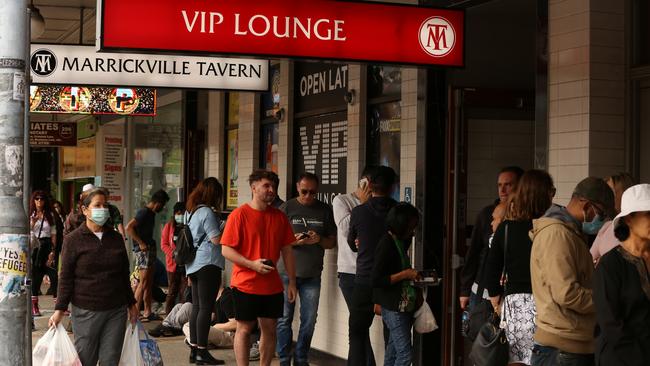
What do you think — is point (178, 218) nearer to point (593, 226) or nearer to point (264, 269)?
point (264, 269)

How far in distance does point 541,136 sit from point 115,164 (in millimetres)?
14532

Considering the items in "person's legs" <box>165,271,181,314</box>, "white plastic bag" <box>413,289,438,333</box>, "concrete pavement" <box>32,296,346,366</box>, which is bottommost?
"concrete pavement" <box>32,296,346,366</box>

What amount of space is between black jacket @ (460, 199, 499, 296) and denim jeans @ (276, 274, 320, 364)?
2630mm

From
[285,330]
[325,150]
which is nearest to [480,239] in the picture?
[285,330]

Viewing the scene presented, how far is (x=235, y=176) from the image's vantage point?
14805 millimetres

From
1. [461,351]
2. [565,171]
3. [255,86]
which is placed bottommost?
[461,351]

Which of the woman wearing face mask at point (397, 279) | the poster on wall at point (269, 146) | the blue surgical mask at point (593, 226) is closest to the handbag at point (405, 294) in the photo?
the woman wearing face mask at point (397, 279)

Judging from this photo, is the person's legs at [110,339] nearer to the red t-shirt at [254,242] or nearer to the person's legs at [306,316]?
the red t-shirt at [254,242]

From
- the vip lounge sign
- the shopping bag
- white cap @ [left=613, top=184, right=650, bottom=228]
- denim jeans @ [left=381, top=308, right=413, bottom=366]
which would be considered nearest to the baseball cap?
white cap @ [left=613, top=184, right=650, bottom=228]

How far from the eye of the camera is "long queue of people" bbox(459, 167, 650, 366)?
484 centimetres

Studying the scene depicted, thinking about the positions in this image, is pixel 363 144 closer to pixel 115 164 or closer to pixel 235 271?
pixel 235 271

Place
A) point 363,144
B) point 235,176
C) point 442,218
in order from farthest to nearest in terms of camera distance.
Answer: point 235,176 → point 363,144 → point 442,218

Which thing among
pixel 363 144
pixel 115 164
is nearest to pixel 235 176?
pixel 363 144

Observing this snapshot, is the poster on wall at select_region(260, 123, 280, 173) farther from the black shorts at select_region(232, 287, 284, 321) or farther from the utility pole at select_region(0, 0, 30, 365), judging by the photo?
the utility pole at select_region(0, 0, 30, 365)
